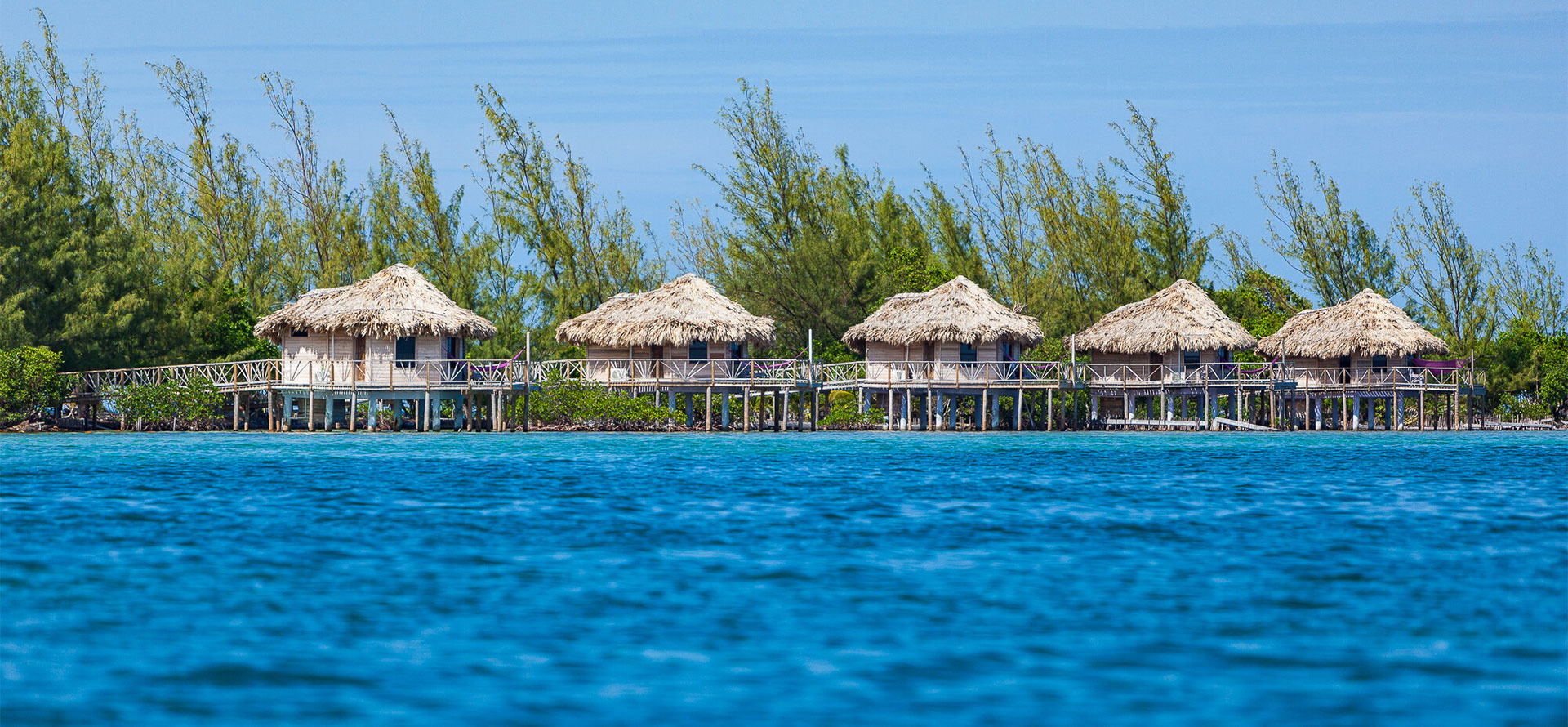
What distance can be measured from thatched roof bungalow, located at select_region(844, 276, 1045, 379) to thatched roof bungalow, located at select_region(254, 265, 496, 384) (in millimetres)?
10413

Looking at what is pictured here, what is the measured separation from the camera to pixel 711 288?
138ft

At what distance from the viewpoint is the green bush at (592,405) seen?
129 feet

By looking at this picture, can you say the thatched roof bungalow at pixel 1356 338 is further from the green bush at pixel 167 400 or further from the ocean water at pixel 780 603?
the green bush at pixel 167 400

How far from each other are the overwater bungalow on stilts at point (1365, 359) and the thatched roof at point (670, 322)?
15.9 m

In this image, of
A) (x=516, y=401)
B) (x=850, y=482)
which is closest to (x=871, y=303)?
(x=516, y=401)

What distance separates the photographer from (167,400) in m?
39.3

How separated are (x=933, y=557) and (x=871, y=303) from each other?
3707 cm

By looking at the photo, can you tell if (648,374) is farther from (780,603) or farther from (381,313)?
(780,603)

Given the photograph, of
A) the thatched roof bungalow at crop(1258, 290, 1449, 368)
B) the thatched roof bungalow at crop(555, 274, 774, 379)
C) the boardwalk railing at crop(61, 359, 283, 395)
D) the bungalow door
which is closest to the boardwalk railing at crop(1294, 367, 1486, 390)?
the thatched roof bungalow at crop(1258, 290, 1449, 368)

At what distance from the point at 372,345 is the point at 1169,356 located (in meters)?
21.0

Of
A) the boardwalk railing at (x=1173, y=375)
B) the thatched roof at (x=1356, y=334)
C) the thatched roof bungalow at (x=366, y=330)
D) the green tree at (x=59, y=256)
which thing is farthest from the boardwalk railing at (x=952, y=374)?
the green tree at (x=59, y=256)

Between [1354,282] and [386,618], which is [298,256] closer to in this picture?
[1354,282]

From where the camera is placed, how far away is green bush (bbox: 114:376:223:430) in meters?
39.2

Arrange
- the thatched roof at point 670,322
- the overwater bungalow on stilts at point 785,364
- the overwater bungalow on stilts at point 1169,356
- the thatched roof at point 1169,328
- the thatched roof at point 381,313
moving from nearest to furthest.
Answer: the thatched roof at point 381,313
the overwater bungalow on stilts at point 785,364
the thatched roof at point 670,322
the thatched roof at point 1169,328
the overwater bungalow on stilts at point 1169,356
